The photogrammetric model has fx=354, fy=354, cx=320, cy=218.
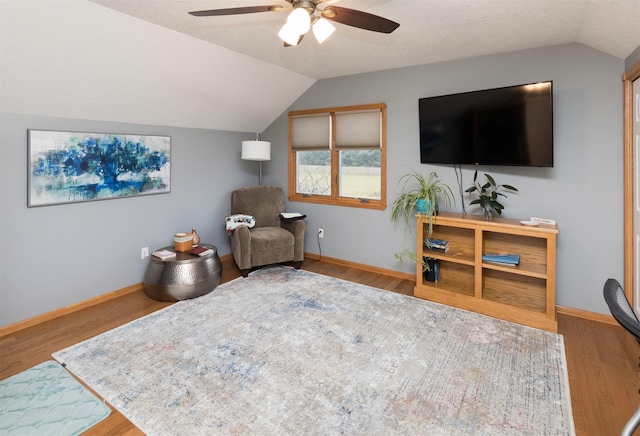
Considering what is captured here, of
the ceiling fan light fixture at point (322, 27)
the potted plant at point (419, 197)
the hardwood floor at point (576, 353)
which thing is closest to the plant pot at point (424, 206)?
the potted plant at point (419, 197)

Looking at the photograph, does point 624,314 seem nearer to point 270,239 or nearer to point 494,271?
point 494,271

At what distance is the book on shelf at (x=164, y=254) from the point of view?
3.57 metres

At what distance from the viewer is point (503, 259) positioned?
3.21m

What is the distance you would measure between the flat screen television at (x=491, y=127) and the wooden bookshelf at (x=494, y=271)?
0.60 m

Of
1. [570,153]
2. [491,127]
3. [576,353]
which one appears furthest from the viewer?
[491,127]

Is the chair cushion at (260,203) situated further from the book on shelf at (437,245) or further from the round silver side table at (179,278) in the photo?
the book on shelf at (437,245)

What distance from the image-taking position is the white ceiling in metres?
2.36

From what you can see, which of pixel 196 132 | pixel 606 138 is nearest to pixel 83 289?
pixel 196 132

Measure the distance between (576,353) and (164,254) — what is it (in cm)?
366

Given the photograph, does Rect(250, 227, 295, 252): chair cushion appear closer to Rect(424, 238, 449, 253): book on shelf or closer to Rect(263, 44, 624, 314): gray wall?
Rect(424, 238, 449, 253): book on shelf

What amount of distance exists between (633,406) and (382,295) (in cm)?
202

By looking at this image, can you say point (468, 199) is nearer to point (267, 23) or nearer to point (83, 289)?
point (267, 23)

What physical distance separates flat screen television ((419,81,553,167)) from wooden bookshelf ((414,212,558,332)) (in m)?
0.60

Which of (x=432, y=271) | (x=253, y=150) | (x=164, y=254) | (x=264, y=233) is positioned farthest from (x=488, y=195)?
(x=164, y=254)
